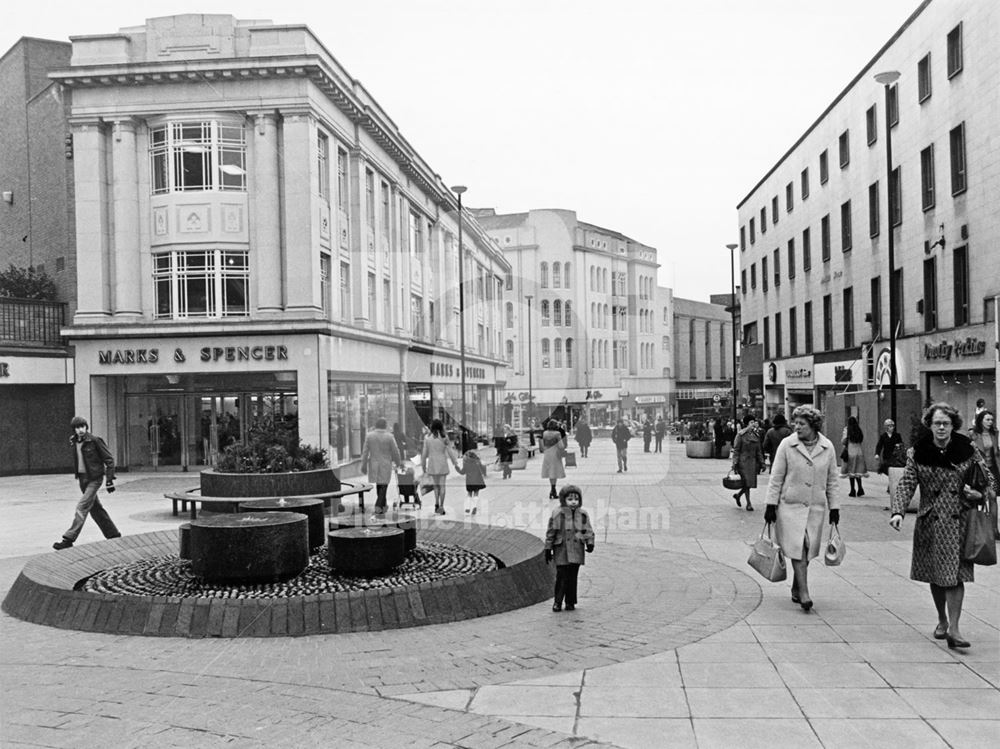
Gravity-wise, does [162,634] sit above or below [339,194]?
below

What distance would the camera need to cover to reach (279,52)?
26734 millimetres

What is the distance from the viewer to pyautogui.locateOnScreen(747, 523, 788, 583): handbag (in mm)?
7820

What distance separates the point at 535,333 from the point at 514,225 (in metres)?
9.99

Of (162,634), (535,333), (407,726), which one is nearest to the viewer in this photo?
(407,726)

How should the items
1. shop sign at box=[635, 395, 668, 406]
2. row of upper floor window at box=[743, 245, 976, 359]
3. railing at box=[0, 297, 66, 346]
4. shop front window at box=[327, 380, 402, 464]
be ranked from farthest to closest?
shop sign at box=[635, 395, 668, 406]
shop front window at box=[327, 380, 402, 464]
railing at box=[0, 297, 66, 346]
row of upper floor window at box=[743, 245, 976, 359]

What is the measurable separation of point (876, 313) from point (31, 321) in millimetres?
28188

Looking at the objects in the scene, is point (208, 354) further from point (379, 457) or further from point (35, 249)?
point (379, 457)

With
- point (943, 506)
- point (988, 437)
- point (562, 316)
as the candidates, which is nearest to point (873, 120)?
point (988, 437)

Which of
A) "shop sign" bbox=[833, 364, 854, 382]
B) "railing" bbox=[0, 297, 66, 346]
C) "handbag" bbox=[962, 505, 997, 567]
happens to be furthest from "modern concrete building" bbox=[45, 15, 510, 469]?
"handbag" bbox=[962, 505, 997, 567]

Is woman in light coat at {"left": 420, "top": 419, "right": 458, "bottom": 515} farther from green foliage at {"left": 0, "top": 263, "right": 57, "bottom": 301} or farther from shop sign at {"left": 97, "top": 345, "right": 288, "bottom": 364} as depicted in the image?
green foliage at {"left": 0, "top": 263, "right": 57, "bottom": 301}

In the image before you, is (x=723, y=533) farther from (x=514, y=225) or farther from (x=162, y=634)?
(x=514, y=225)

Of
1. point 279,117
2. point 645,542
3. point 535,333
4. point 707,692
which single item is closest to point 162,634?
point 707,692

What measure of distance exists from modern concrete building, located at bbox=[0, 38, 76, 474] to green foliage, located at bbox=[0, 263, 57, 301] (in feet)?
0.91

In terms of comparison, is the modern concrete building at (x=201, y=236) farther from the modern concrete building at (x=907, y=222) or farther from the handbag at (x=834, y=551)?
the handbag at (x=834, y=551)
